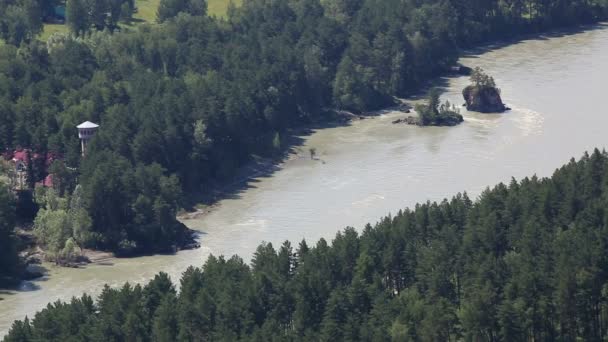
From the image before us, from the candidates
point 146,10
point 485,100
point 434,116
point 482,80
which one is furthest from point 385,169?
point 146,10

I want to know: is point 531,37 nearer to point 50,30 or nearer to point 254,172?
point 50,30

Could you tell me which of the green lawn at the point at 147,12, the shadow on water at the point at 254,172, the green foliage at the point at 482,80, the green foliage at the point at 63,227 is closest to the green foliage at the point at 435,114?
the green foliage at the point at 482,80

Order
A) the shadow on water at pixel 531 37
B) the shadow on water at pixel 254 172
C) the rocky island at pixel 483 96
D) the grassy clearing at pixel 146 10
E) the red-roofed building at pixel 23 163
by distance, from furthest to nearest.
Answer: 1. the shadow on water at pixel 531 37
2. the grassy clearing at pixel 146 10
3. the rocky island at pixel 483 96
4. the shadow on water at pixel 254 172
5. the red-roofed building at pixel 23 163

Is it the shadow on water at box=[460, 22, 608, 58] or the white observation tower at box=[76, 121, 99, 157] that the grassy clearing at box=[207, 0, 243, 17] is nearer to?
the shadow on water at box=[460, 22, 608, 58]

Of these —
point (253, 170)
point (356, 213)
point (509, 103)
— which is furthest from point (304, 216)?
point (509, 103)

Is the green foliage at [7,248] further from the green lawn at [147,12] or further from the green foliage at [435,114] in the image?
the green lawn at [147,12]

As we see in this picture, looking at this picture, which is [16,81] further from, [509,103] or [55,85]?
[509,103]
